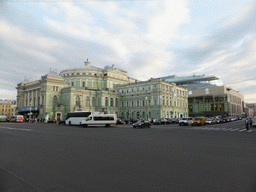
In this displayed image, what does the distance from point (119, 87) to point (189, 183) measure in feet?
255

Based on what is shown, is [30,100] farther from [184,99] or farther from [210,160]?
[210,160]

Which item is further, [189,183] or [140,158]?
[140,158]

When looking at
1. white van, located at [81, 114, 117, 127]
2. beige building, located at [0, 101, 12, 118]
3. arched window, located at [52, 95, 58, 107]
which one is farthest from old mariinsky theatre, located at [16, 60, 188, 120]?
beige building, located at [0, 101, 12, 118]

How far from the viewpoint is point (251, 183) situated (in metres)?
5.07

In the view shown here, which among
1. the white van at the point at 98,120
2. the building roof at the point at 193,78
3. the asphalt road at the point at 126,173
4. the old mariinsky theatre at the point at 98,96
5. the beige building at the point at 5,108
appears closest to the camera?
the asphalt road at the point at 126,173

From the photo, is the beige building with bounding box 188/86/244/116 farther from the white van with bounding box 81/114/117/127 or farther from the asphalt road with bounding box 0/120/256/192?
the asphalt road with bounding box 0/120/256/192

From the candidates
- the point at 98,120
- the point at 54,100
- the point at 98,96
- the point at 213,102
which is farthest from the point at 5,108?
the point at 213,102

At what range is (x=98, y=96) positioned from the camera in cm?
7456

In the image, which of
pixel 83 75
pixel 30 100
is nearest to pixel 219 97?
pixel 83 75

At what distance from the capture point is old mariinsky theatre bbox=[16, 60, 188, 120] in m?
67.1

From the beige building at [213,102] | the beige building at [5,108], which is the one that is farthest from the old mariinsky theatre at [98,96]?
the beige building at [5,108]

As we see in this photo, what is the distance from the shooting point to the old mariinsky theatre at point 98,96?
67062 millimetres

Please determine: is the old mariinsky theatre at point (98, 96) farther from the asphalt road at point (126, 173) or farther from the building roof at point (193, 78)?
the asphalt road at point (126, 173)

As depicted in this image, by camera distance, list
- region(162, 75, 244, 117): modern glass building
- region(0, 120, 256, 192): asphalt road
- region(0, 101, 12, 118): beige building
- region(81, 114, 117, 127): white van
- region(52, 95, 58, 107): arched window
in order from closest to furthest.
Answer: region(0, 120, 256, 192): asphalt road
region(81, 114, 117, 127): white van
region(52, 95, 58, 107): arched window
region(162, 75, 244, 117): modern glass building
region(0, 101, 12, 118): beige building
